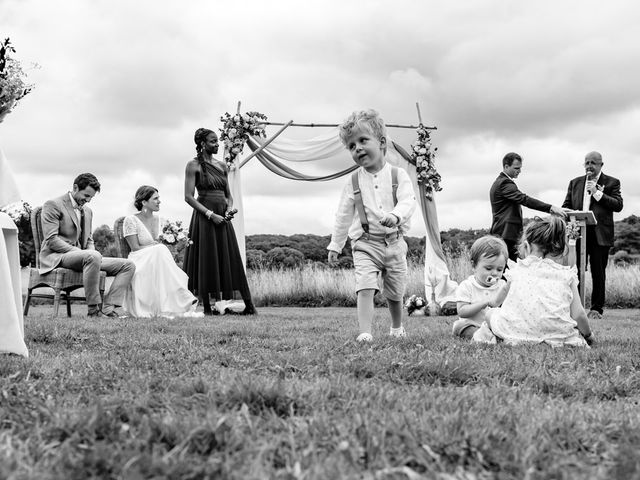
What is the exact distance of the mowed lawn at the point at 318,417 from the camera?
1.79 m

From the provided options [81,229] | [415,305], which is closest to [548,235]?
[81,229]

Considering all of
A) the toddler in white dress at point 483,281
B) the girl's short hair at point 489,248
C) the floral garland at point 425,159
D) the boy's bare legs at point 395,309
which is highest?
the floral garland at point 425,159

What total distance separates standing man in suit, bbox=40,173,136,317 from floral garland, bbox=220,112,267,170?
2951mm

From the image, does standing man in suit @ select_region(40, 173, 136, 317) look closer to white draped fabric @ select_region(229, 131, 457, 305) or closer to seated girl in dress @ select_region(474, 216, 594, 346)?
white draped fabric @ select_region(229, 131, 457, 305)

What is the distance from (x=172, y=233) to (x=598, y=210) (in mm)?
6013

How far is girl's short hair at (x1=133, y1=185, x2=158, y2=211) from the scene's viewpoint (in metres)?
9.47

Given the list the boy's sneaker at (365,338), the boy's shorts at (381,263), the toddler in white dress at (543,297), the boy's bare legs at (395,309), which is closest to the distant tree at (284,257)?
the boy's bare legs at (395,309)

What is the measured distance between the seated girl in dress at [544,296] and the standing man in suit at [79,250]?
5722 mm

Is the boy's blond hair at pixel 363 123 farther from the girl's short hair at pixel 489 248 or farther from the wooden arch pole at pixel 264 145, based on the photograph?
the wooden arch pole at pixel 264 145

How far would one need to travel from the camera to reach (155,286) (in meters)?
9.15

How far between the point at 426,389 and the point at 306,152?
9.70 meters

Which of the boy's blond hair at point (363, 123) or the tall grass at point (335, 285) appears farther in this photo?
the tall grass at point (335, 285)

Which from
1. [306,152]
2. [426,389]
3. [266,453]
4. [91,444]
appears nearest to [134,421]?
[91,444]

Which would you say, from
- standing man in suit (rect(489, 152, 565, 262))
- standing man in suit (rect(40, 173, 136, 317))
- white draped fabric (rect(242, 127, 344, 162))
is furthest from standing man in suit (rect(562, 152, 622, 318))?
standing man in suit (rect(40, 173, 136, 317))
